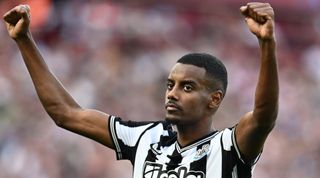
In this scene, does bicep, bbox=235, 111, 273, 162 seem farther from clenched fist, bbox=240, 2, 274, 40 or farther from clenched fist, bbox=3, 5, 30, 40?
clenched fist, bbox=3, 5, 30, 40

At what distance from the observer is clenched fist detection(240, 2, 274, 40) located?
236 inches

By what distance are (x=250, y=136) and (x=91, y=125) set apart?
1172 mm

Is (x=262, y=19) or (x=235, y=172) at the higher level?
(x=262, y=19)

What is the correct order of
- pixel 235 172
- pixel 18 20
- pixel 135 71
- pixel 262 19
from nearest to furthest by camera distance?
pixel 262 19 < pixel 235 172 < pixel 18 20 < pixel 135 71

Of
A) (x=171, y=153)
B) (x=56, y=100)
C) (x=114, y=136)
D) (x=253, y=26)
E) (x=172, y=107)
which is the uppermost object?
(x=253, y=26)

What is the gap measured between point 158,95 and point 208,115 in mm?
7902

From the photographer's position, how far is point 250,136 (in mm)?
6352

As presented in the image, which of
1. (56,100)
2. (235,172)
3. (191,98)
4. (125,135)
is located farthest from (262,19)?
(56,100)

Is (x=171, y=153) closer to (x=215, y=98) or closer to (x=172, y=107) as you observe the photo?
(x=172, y=107)

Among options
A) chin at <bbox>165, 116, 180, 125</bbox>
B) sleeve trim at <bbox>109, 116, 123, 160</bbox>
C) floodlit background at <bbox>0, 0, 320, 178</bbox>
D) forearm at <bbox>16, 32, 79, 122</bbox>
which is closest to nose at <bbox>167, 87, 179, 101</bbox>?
chin at <bbox>165, 116, 180, 125</bbox>

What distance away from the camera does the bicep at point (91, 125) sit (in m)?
7.00

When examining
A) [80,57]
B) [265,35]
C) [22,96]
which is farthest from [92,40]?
[265,35]

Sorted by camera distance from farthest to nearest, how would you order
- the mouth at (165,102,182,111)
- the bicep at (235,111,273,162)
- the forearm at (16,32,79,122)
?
the forearm at (16,32,79,122), the mouth at (165,102,182,111), the bicep at (235,111,273,162)

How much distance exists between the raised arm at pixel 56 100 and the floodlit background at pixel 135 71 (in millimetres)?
5433
